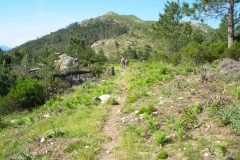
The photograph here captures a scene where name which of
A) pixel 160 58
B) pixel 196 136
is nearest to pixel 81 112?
pixel 196 136

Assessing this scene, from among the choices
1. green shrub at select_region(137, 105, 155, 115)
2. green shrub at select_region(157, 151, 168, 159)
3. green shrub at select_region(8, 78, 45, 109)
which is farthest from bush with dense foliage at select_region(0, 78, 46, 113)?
green shrub at select_region(157, 151, 168, 159)

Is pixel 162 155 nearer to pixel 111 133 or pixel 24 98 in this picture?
pixel 111 133

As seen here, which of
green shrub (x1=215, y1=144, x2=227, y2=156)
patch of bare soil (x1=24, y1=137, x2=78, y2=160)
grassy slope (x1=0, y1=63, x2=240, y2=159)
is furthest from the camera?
patch of bare soil (x1=24, y1=137, x2=78, y2=160)

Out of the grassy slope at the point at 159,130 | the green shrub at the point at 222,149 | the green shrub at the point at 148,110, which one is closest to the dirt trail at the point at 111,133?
the grassy slope at the point at 159,130

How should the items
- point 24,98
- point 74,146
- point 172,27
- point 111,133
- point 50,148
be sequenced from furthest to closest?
point 172,27 < point 24,98 < point 111,133 < point 50,148 < point 74,146

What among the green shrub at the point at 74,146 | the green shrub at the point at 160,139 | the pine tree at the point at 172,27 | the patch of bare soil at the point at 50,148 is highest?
the pine tree at the point at 172,27

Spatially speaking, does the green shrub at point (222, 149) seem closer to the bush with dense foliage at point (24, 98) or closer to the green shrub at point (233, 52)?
the green shrub at point (233, 52)

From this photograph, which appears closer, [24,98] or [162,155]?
[162,155]

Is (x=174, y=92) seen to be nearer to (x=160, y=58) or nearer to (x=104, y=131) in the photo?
(x=104, y=131)

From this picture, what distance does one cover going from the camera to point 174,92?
35.7 ft

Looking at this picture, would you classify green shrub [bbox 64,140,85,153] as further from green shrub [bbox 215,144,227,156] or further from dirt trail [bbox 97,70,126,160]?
green shrub [bbox 215,144,227,156]

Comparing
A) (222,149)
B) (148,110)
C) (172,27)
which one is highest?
(172,27)

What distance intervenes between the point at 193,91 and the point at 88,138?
5.28 m

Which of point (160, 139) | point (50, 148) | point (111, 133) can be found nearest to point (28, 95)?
point (50, 148)
